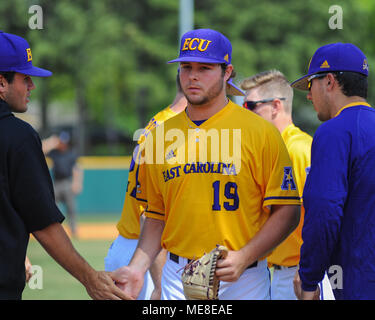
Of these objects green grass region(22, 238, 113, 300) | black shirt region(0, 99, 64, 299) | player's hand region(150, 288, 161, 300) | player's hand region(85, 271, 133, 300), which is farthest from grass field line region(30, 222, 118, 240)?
black shirt region(0, 99, 64, 299)

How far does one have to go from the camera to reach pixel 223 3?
32.7m

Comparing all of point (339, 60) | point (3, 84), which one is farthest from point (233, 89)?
point (3, 84)

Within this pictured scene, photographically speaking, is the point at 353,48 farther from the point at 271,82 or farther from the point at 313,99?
the point at 271,82

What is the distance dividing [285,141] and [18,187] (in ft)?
8.88

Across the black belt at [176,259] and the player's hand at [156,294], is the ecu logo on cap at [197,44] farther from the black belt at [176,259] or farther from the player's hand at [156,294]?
the player's hand at [156,294]

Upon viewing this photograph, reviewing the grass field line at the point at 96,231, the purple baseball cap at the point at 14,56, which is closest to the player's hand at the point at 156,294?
the purple baseball cap at the point at 14,56

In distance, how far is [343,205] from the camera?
A: 3.53 metres

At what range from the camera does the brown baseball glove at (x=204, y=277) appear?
3.73 meters

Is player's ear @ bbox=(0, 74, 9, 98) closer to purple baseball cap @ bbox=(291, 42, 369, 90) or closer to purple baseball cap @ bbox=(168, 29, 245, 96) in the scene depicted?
purple baseball cap @ bbox=(168, 29, 245, 96)

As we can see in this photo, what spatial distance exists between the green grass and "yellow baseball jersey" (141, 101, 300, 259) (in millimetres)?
5141

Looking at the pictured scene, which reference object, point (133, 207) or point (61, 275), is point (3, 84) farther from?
point (61, 275)

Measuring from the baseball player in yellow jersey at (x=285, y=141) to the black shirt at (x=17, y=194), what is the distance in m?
2.30

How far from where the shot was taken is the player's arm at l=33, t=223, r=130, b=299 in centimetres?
373

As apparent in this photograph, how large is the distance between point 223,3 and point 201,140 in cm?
2969
